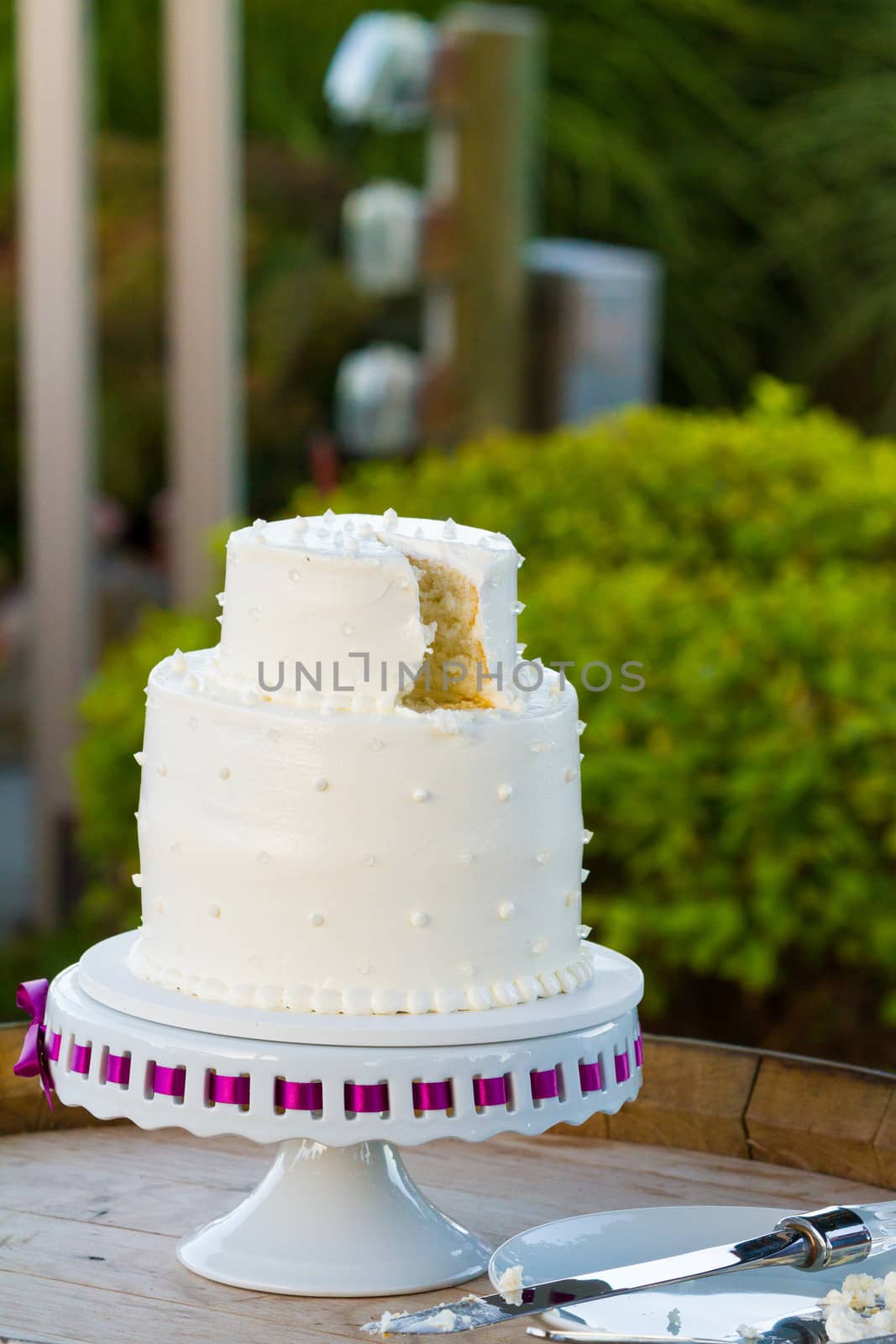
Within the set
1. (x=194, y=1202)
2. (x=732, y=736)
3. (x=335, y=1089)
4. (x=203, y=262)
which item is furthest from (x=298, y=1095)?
(x=203, y=262)

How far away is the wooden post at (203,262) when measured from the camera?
4.08 m

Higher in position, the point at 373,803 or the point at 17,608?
the point at 373,803

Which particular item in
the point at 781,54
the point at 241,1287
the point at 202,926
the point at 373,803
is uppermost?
the point at 781,54

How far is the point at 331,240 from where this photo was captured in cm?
695

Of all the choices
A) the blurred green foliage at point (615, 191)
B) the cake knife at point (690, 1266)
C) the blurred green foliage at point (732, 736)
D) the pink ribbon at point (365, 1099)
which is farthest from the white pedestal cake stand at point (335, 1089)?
the blurred green foliage at point (615, 191)

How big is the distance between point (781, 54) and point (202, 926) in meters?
6.35

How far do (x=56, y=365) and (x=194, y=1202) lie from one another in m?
2.80

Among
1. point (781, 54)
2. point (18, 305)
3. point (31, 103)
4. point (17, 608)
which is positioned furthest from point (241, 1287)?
point (781, 54)

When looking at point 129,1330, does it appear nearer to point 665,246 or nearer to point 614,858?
point 614,858

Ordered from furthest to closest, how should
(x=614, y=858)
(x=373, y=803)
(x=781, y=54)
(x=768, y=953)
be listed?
(x=781, y=54) < (x=614, y=858) < (x=768, y=953) < (x=373, y=803)

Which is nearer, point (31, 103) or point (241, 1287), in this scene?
point (241, 1287)

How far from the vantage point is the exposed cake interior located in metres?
1.30

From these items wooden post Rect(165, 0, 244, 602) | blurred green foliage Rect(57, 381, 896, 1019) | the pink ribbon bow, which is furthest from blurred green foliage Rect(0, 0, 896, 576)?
the pink ribbon bow

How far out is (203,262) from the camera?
4.11 meters
